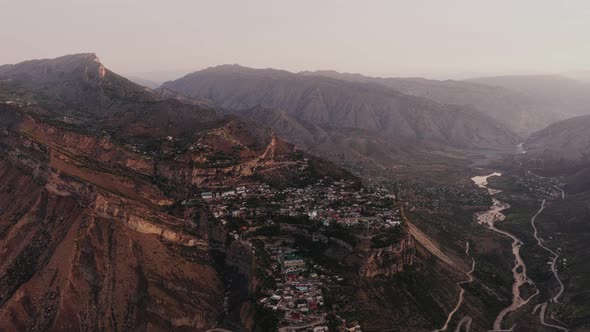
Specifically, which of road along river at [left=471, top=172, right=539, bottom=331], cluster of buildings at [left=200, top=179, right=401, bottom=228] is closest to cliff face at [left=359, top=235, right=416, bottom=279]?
cluster of buildings at [left=200, top=179, right=401, bottom=228]

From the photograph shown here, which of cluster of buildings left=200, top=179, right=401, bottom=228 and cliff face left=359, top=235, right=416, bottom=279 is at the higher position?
cluster of buildings left=200, top=179, right=401, bottom=228

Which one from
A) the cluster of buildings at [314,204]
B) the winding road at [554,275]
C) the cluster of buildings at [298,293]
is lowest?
the winding road at [554,275]

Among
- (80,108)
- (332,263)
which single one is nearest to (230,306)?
(332,263)

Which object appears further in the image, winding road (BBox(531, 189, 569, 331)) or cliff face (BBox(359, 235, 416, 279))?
winding road (BBox(531, 189, 569, 331))

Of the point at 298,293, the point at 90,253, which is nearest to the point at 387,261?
the point at 298,293

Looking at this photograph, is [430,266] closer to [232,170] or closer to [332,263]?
[332,263]

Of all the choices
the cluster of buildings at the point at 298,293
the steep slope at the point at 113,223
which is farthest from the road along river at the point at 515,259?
the steep slope at the point at 113,223

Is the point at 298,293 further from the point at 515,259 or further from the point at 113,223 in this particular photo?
the point at 515,259

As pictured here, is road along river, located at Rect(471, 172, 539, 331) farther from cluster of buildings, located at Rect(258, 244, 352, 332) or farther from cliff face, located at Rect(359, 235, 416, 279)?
cluster of buildings, located at Rect(258, 244, 352, 332)

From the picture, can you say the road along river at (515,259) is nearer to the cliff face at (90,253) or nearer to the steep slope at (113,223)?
the steep slope at (113,223)
